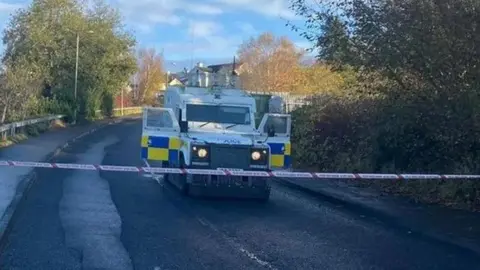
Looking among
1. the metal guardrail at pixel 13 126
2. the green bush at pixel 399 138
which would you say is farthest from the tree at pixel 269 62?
the green bush at pixel 399 138

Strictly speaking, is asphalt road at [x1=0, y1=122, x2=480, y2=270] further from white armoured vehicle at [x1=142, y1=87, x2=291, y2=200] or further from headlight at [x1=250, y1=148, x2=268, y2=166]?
headlight at [x1=250, y1=148, x2=268, y2=166]

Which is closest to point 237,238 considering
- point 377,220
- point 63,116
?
point 377,220

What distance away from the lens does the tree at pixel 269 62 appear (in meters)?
51.7

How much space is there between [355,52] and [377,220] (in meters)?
3.43

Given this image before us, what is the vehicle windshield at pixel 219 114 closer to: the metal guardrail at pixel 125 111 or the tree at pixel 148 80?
the metal guardrail at pixel 125 111

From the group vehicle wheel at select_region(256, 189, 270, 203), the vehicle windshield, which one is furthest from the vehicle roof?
vehicle wheel at select_region(256, 189, 270, 203)

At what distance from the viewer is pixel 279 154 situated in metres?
17.3

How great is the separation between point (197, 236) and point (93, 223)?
1.90 metres

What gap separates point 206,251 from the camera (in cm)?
1018

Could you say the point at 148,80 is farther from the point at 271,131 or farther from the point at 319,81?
the point at 271,131

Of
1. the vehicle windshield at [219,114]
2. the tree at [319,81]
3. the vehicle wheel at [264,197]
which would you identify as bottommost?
the vehicle wheel at [264,197]

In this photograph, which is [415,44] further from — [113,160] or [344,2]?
[113,160]

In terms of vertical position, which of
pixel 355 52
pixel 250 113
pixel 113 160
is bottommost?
pixel 113 160

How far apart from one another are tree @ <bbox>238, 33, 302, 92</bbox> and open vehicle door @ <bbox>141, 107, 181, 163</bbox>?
28641 millimetres
